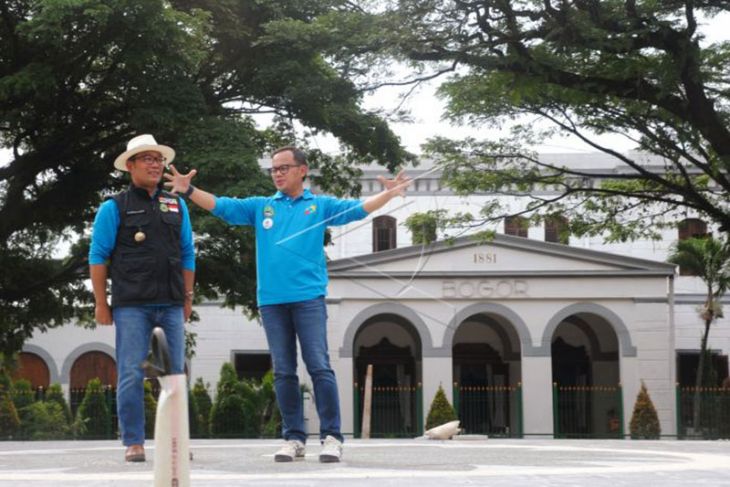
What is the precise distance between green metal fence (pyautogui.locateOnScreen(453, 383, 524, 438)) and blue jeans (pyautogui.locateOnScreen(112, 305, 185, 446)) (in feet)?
80.9

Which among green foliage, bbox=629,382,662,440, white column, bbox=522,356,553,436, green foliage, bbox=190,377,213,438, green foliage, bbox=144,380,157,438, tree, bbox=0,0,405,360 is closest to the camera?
tree, bbox=0,0,405,360

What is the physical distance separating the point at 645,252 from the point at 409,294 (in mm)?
10840

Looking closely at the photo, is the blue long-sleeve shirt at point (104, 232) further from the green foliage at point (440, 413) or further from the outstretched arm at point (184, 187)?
the green foliage at point (440, 413)

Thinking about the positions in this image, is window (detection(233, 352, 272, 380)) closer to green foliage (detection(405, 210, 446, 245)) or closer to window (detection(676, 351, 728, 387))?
window (detection(676, 351, 728, 387))

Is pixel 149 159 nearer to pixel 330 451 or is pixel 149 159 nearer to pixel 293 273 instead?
pixel 293 273

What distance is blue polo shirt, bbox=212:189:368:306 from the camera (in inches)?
297

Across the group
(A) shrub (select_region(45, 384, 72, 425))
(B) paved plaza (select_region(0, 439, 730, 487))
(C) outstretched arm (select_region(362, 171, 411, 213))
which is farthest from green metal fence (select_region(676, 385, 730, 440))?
(C) outstretched arm (select_region(362, 171, 411, 213))

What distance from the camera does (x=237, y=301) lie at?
76.0 ft

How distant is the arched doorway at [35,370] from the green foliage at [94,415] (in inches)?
447

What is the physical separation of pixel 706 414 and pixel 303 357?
2528 centimetres

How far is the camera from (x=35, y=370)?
39.9m

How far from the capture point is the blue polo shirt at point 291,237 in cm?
755

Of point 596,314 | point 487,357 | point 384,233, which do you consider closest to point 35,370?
point 384,233

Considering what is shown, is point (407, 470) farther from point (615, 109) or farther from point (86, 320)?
point (86, 320)
